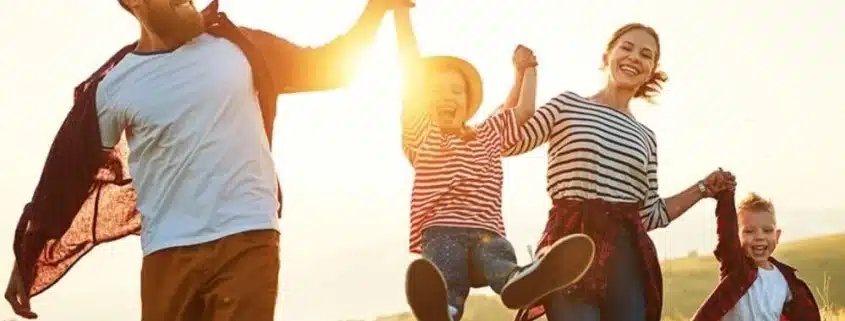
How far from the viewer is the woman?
5.84m

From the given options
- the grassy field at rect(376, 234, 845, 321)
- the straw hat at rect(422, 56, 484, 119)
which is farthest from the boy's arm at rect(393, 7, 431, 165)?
the grassy field at rect(376, 234, 845, 321)

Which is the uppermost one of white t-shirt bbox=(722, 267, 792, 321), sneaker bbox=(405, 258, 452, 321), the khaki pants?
the khaki pants

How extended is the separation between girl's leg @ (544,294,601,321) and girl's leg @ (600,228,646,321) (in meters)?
0.08

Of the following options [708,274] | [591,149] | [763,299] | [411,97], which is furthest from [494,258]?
[708,274]

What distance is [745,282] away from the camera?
7133mm

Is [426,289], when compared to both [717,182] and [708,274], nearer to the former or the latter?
[717,182]

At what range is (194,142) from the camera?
4434 millimetres

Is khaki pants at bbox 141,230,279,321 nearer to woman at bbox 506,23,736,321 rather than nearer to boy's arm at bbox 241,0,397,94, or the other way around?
boy's arm at bbox 241,0,397,94

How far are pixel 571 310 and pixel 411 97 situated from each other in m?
1.14

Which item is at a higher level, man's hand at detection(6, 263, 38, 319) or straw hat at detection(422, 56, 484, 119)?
straw hat at detection(422, 56, 484, 119)

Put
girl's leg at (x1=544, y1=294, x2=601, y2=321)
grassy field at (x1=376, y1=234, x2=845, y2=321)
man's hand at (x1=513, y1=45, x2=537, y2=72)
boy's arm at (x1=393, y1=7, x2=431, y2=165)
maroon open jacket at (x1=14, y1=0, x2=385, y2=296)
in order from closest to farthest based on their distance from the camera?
1. maroon open jacket at (x1=14, y1=0, x2=385, y2=296)
2. girl's leg at (x1=544, y1=294, x2=601, y2=321)
3. boy's arm at (x1=393, y1=7, x2=431, y2=165)
4. man's hand at (x1=513, y1=45, x2=537, y2=72)
5. grassy field at (x1=376, y1=234, x2=845, y2=321)

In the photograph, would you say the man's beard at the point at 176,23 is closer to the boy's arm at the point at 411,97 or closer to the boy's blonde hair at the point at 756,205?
the boy's arm at the point at 411,97

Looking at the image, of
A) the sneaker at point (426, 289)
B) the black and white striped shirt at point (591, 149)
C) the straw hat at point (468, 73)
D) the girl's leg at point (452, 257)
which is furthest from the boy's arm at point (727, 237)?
the sneaker at point (426, 289)

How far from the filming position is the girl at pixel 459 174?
5844 millimetres
